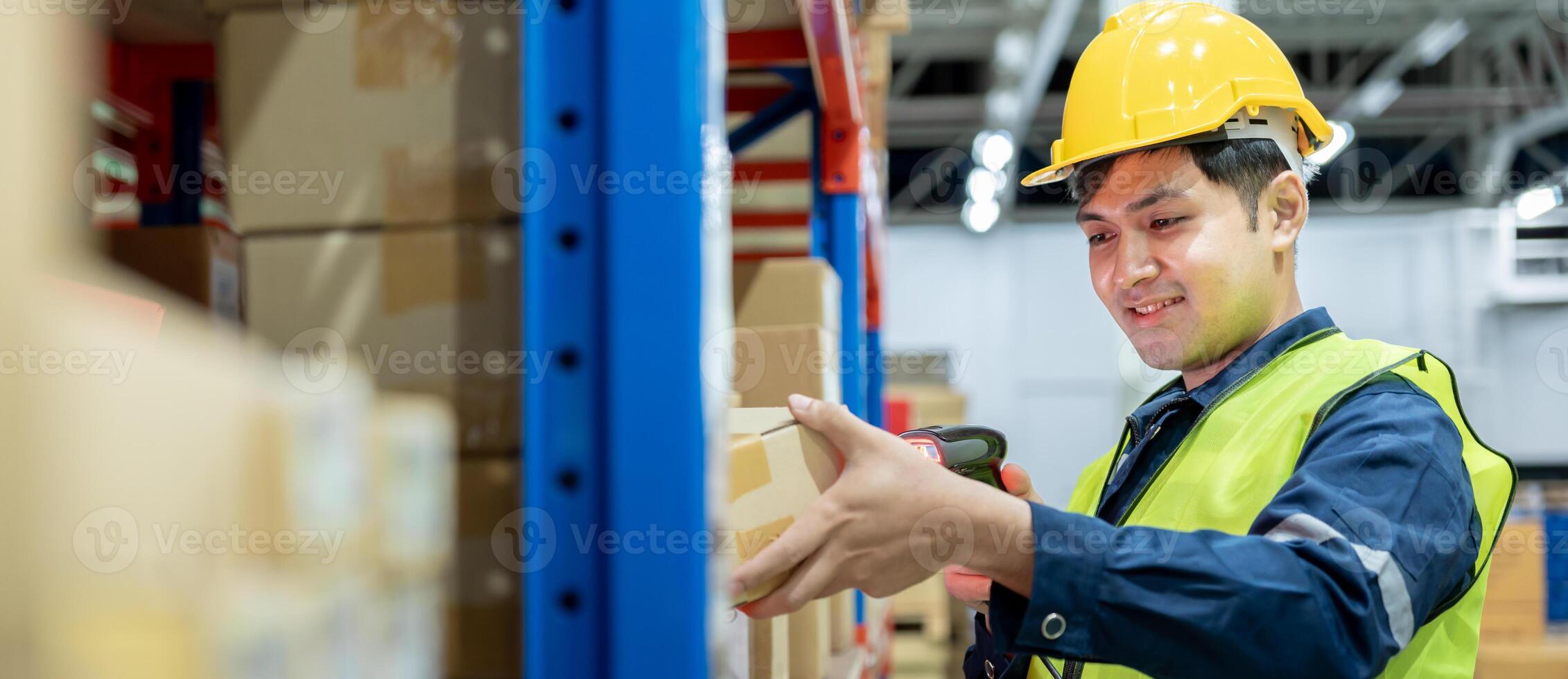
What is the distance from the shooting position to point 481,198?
0.84 metres

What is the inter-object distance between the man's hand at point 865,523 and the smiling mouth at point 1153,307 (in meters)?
0.80

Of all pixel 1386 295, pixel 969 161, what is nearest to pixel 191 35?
pixel 969 161

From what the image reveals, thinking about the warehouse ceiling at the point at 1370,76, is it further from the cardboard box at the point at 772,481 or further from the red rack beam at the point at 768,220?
the cardboard box at the point at 772,481

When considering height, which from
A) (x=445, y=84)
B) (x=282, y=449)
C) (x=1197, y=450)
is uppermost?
(x=445, y=84)

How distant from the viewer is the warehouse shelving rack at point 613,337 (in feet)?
2.57

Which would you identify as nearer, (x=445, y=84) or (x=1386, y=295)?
(x=445, y=84)

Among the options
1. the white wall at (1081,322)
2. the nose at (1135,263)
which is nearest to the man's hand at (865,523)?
the nose at (1135,263)

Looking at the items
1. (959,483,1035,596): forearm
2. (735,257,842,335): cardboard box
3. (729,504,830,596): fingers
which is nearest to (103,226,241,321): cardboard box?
(729,504,830,596): fingers

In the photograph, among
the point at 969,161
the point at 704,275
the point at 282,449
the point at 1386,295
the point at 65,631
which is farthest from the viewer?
the point at 969,161

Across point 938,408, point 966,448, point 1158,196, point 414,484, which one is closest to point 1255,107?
point 1158,196

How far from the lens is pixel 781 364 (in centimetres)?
208

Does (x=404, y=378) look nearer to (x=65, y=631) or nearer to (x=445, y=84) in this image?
(x=445, y=84)

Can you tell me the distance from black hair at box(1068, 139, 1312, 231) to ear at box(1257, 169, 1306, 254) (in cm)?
2

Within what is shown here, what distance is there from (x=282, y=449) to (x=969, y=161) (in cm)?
1374
